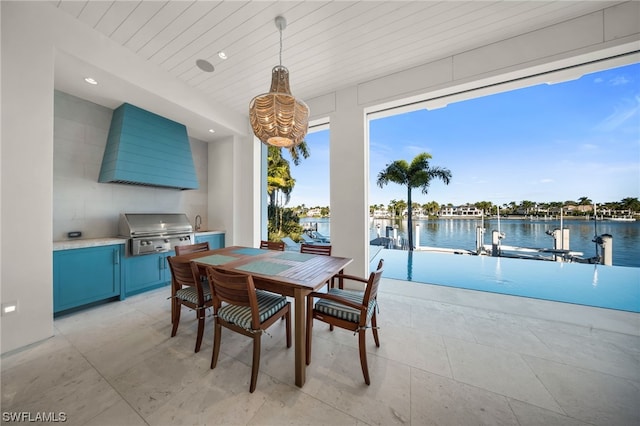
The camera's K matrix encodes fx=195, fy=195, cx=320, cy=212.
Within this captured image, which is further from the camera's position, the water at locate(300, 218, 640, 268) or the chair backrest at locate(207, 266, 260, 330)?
the water at locate(300, 218, 640, 268)

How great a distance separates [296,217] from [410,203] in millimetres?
4179

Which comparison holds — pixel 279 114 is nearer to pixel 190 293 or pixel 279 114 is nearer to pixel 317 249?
pixel 317 249

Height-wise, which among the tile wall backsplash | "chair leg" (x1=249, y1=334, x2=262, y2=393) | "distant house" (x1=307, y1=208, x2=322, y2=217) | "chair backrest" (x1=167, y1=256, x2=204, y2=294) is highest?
the tile wall backsplash

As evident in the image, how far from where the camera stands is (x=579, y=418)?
116 cm

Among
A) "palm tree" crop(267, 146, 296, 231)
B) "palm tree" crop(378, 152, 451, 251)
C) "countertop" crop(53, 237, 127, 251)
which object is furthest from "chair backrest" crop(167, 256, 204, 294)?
"palm tree" crop(378, 152, 451, 251)

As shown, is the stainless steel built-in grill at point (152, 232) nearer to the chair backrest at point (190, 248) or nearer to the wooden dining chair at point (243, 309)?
the chair backrest at point (190, 248)

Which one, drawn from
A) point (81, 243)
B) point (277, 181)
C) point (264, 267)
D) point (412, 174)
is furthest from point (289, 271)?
point (412, 174)

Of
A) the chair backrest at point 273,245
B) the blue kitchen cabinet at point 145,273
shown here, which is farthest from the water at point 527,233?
the blue kitchen cabinet at point 145,273

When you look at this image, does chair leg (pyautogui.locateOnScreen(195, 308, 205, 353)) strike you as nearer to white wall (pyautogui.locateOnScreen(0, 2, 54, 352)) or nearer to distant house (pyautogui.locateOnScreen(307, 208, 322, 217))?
white wall (pyautogui.locateOnScreen(0, 2, 54, 352))

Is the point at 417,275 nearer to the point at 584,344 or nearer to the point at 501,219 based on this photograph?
the point at 584,344

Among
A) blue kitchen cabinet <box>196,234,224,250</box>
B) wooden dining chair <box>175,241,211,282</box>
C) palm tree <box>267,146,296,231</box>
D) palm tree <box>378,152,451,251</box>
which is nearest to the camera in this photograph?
wooden dining chair <box>175,241,211,282</box>

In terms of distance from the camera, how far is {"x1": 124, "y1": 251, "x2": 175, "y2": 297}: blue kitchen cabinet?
282 centimetres

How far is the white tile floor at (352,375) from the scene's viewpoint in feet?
3.90

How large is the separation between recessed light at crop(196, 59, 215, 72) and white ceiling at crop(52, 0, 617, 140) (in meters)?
0.07
